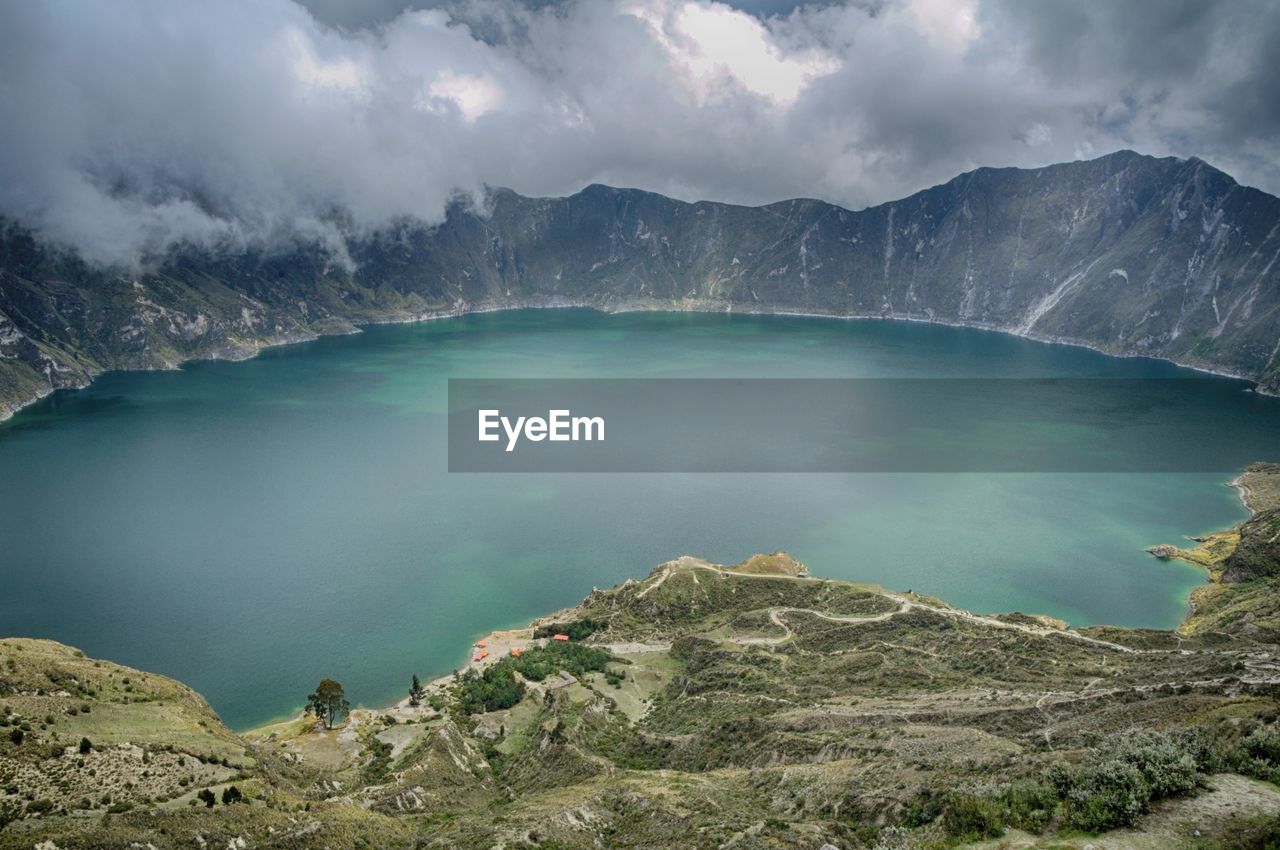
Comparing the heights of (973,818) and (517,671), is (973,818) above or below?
above

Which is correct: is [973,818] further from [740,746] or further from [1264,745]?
[740,746]

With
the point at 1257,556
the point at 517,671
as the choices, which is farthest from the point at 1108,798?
the point at 1257,556

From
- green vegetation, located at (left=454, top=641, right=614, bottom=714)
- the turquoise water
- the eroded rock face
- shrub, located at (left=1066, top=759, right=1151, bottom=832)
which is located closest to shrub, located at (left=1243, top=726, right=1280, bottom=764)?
shrub, located at (left=1066, top=759, right=1151, bottom=832)

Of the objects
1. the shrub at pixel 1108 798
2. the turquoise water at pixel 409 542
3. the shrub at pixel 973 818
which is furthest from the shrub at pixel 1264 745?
the turquoise water at pixel 409 542
